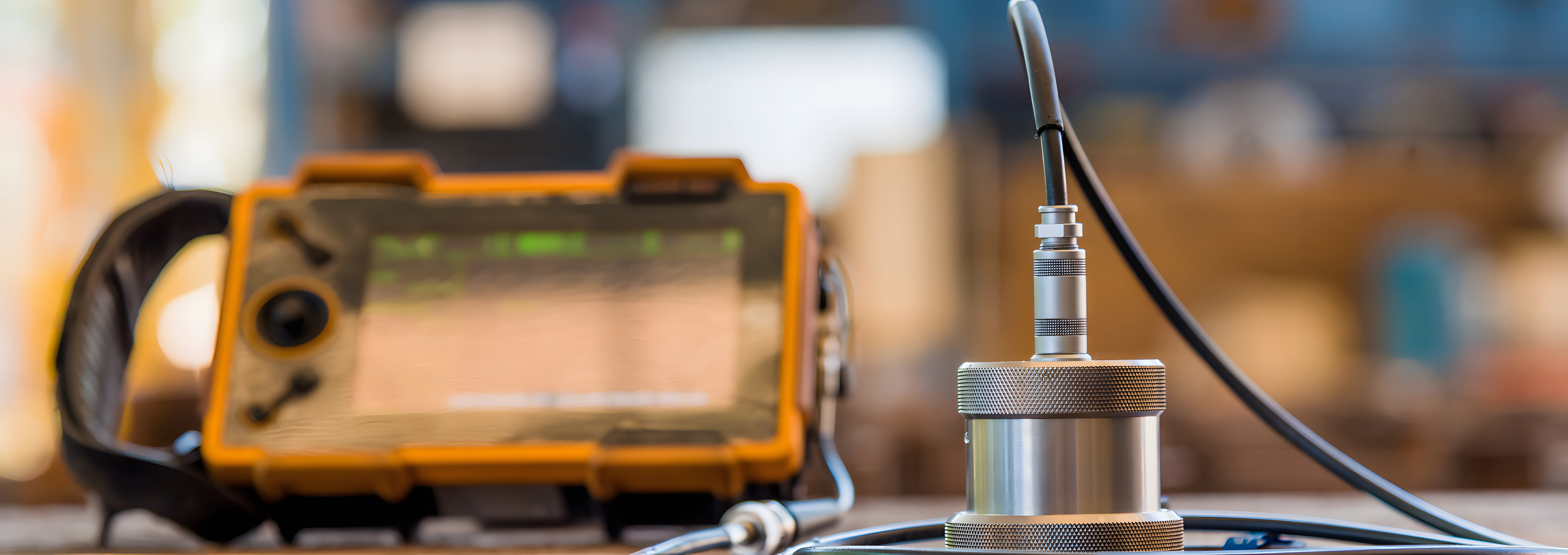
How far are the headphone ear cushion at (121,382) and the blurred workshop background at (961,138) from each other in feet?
6.99

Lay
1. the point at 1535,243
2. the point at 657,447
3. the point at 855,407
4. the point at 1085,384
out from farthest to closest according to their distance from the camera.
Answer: the point at 1535,243
the point at 855,407
the point at 657,447
the point at 1085,384

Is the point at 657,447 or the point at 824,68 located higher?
the point at 824,68

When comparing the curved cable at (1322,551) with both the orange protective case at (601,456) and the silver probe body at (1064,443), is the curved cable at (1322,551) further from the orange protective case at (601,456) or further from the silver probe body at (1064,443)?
the orange protective case at (601,456)

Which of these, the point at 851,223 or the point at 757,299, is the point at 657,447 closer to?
the point at 757,299

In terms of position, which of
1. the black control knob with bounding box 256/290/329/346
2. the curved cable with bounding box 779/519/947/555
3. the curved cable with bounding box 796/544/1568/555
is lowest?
the curved cable with bounding box 779/519/947/555

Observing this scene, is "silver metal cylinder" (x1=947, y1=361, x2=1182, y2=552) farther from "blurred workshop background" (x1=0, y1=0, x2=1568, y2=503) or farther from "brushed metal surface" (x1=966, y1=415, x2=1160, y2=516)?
"blurred workshop background" (x1=0, y1=0, x2=1568, y2=503)

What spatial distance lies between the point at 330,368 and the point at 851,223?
2664 millimetres

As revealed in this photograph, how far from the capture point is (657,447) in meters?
0.49

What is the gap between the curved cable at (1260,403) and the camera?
1.28 feet

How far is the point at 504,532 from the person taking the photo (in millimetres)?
551

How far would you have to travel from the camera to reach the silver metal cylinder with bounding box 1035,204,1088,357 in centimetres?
34

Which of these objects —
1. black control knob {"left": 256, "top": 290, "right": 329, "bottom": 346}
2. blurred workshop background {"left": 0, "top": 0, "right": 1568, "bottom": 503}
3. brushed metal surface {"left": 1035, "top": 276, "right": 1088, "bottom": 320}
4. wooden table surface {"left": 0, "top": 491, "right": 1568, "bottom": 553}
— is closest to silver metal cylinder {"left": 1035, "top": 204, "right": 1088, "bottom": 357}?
brushed metal surface {"left": 1035, "top": 276, "right": 1088, "bottom": 320}

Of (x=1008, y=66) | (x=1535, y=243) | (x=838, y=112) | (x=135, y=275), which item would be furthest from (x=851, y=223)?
(x=135, y=275)

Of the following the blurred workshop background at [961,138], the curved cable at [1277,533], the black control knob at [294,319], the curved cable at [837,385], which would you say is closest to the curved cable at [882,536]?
the curved cable at [1277,533]
